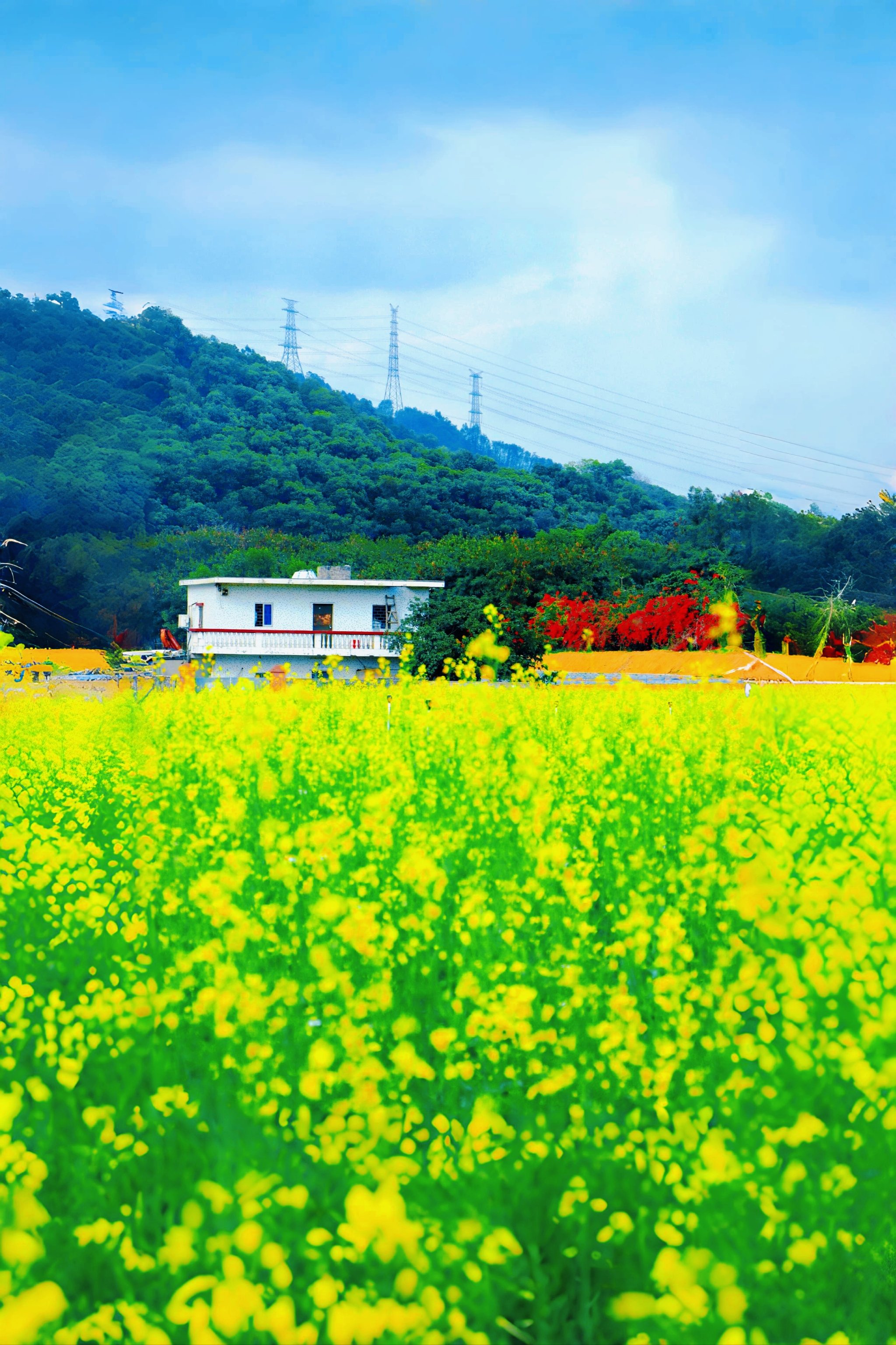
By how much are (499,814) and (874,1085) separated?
258 cm

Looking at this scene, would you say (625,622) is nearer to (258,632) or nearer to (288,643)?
(288,643)

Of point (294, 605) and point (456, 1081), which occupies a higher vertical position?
point (294, 605)

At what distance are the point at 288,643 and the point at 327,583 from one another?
2472 mm

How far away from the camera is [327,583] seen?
33906 mm

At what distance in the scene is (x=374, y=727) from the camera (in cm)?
757

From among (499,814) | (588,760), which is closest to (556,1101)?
(499,814)

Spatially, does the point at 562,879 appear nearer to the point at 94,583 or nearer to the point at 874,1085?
the point at 874,1085

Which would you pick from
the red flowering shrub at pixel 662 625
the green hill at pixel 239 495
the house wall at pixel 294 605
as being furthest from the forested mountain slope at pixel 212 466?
the red flowering shrub at pixel 662 625

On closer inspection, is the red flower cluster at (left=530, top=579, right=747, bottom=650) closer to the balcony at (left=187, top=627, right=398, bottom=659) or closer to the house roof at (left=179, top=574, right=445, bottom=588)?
the house roof at (left=179, top=574, right=445, bottom=588)

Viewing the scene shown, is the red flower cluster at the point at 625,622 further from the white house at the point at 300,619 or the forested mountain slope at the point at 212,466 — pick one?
the forested mountain slope at the point at 212,466

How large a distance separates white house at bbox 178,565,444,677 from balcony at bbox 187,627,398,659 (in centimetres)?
2

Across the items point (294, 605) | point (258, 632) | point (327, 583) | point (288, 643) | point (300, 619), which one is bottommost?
point (288, 643)

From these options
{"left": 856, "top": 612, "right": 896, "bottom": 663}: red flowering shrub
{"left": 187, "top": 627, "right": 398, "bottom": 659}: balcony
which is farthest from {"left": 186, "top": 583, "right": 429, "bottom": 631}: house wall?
{"left": 856, "top": 612, "right": 896, "bottom": 663}: red flowering shrub

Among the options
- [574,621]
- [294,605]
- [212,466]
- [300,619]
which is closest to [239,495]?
[212,466]
